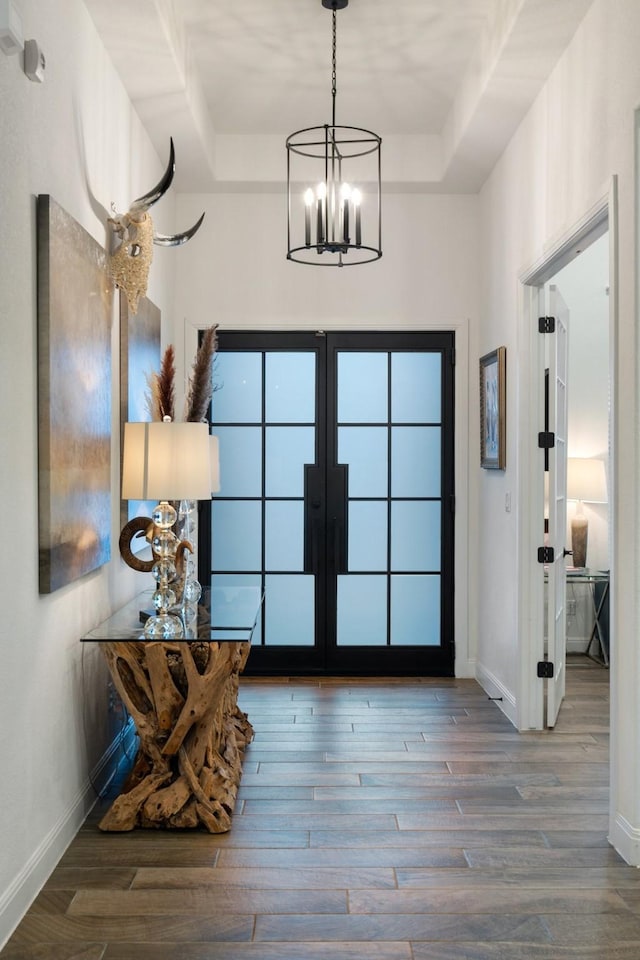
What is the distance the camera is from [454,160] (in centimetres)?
475

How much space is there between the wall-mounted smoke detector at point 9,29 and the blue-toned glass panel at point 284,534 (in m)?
3.53

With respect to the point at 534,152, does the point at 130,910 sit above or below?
below

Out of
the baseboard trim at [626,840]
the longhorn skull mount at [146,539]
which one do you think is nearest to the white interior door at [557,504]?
the baseboard trim at [626,840]

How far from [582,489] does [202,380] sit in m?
2.93

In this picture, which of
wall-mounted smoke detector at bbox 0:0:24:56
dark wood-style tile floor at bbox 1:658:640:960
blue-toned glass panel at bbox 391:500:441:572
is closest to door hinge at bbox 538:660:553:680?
dark wood-style tile floor at bbox 1:658:640:960

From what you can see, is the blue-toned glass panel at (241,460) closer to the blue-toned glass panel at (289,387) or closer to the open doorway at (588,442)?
the blue-toned glass panel at (289,387)

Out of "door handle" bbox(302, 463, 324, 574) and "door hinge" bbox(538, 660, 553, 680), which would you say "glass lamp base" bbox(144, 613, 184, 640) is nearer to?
"door hinge" bbox(538, 660, 553, 680)

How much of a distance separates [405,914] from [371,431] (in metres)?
3.30

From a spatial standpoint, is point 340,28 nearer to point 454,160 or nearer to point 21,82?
point 454,160

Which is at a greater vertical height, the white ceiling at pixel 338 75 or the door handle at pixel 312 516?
the white ceiling at pixel 338 75

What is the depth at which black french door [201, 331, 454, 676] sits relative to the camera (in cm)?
539

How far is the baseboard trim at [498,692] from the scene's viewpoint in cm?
436

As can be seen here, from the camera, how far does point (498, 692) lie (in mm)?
4715

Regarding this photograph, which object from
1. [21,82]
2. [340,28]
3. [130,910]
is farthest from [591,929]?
[340,28]
